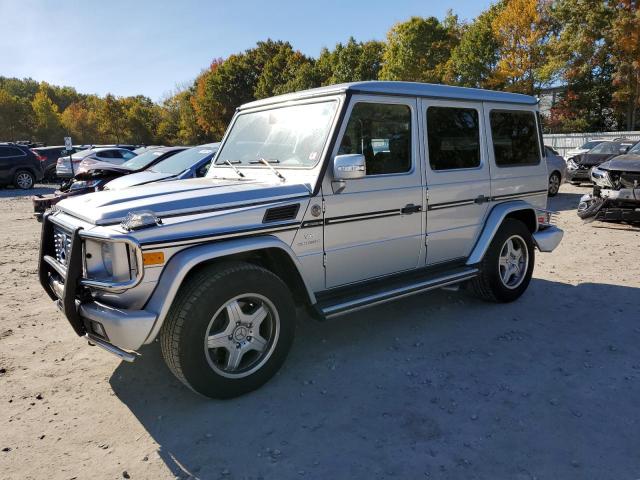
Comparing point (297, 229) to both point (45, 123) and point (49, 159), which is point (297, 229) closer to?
point (49, 159)

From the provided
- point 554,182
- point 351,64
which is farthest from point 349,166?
point 351,64

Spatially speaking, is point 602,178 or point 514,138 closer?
point 514,138

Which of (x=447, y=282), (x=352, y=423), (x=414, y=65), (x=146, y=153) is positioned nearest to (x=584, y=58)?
(x=414, y=65)

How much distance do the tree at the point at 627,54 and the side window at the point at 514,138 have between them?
93.2 feet

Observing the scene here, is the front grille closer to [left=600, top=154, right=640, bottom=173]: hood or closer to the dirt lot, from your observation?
the dirt lot

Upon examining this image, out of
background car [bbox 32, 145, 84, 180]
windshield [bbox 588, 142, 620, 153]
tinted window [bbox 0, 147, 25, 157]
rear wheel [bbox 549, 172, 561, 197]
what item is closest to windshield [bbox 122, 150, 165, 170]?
rear wheel [bbox 549, 172, 561, 197]

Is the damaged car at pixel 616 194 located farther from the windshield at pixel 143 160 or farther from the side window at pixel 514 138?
the windshield at pixel 143 160

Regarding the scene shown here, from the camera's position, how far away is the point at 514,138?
5426 mm

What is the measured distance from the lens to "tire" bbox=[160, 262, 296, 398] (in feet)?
10.4

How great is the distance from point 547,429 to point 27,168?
21843 millimetres

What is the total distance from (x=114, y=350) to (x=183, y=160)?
6635 mm

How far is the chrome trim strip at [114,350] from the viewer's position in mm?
3129

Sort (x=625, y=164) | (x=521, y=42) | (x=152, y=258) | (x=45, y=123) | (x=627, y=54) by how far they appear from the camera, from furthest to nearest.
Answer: (x=45, y=123), (x=521, y=42), (x=627, y=54), (x=625, y=164), (x=152, y=258)

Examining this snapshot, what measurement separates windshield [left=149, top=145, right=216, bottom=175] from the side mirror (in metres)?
5.78
